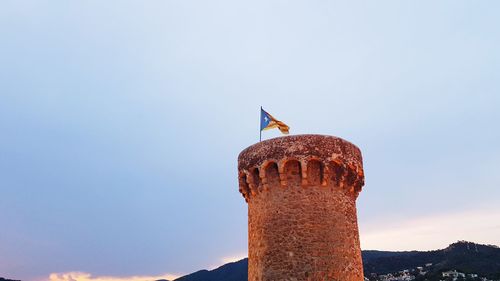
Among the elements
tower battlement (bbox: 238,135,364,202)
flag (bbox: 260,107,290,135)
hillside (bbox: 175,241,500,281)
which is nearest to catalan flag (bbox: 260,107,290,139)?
flag (bbox: 260,107,290,135)

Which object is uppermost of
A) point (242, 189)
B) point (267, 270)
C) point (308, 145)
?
point (308, 145)

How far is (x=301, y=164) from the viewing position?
11.4 m

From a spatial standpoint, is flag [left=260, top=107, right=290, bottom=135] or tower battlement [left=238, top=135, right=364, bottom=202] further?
flag [left=260, top=107, right=290, bottom=135]

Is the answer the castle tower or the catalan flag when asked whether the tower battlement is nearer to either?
the castle tower

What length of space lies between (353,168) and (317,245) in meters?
2.40

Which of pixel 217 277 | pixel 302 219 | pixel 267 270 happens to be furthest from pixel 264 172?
pixel 217 277

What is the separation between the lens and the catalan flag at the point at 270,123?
14.1 meters

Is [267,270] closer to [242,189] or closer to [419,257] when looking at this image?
[242,189]

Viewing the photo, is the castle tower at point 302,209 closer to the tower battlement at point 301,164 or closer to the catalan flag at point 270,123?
the tower battlement at point 301,164

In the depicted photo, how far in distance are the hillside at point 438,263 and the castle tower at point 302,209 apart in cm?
3980

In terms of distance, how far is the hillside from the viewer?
50719 mm

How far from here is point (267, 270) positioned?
36.1 feet

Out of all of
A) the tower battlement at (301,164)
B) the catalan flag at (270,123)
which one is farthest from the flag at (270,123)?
the tower battlement at (301,164)

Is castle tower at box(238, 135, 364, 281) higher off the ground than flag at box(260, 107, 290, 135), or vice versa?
flag at box(260, 107, 290, 135)
